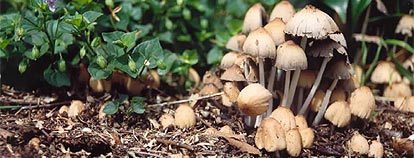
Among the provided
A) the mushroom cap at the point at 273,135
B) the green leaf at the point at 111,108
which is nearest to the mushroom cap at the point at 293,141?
the mushroom cap at the point at 273,135

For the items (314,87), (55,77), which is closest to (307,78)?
(314,87)

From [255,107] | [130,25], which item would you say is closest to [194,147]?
[255,107]

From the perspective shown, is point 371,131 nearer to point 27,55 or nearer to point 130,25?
point 130,25

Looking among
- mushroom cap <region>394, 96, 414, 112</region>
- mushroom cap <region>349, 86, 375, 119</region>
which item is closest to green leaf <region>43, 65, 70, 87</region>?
mushroom cap <region>349, 86, 375, 119</region>

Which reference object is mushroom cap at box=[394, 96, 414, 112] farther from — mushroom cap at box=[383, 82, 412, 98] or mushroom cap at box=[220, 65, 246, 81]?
mushroom cap at box=[220, 65, 246, 81]

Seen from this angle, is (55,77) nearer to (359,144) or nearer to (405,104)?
(359,144)

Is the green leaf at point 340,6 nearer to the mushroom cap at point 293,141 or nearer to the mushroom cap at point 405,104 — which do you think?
the mushroom cap at point 405,104
